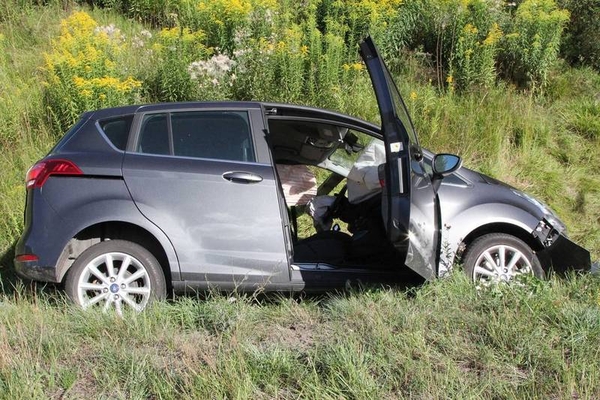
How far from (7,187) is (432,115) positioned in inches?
215

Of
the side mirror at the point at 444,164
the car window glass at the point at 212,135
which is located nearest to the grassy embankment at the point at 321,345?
the side mirror at the point at 444,164

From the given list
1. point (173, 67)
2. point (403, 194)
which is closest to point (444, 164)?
point (403, 194)

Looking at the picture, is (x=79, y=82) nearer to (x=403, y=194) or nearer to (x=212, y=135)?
(x=212, y=135)

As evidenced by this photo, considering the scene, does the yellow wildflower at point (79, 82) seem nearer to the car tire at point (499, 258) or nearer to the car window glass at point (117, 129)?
the car window glass at point (117, 129)

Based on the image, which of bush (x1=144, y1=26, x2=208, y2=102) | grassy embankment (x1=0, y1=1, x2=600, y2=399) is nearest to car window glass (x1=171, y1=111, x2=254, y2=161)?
grassy embankment (x1=0, y1=1, x2=600, y2=399)

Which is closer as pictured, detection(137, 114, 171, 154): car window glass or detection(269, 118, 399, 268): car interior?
detection(137, 114, 171, 154): car window glass

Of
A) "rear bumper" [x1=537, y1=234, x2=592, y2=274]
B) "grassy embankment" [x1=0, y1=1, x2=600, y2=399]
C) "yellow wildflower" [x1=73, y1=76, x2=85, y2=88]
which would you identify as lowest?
"rear bumper" [x1=537, y1=234, x2=592, y2=274]

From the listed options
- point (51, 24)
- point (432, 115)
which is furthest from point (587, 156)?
point (51, 24)

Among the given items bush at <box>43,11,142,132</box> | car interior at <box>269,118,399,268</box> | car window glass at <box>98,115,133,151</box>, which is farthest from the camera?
bush at <box>43,11,142,132</box>

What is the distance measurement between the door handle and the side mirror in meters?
1.33

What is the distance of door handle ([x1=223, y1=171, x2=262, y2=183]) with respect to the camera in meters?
4.96

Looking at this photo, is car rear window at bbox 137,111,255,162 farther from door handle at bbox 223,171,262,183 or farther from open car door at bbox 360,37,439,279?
open car door at bbox 360,37,439,279

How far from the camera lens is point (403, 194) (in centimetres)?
443

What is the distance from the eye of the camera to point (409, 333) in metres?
3.96
